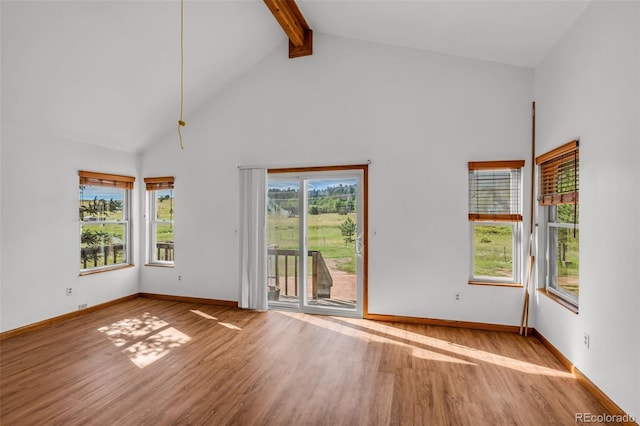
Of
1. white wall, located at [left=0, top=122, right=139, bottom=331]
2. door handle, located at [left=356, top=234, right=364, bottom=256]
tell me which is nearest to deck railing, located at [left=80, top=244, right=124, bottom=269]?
white wall, located at [left=0, top=122, right=139, bottom=331]

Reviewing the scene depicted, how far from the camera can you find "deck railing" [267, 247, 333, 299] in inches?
187

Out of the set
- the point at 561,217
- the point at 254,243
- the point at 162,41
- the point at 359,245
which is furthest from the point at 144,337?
the point at 561,217

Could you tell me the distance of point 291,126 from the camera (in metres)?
4.73

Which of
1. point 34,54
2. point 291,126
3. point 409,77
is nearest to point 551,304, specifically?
point 409,77

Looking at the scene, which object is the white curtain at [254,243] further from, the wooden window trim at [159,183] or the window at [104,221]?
the window at [104,221]

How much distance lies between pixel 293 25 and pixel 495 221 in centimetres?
362

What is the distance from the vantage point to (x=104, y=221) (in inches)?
201

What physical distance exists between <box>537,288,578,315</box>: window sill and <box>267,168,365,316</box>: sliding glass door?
2.14 m

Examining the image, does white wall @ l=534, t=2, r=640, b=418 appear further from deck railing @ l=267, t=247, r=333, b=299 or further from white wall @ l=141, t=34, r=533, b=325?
deck railing @ l=267, t=247, r=333, b=299

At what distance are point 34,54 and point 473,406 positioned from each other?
199 inches

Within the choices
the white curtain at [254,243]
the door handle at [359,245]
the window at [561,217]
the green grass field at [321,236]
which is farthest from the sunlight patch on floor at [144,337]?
the window at [561,217]

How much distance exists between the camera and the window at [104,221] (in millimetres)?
4797

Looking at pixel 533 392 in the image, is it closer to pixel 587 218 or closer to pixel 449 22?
pixel 587 218

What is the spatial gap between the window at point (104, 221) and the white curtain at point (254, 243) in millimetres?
2231
